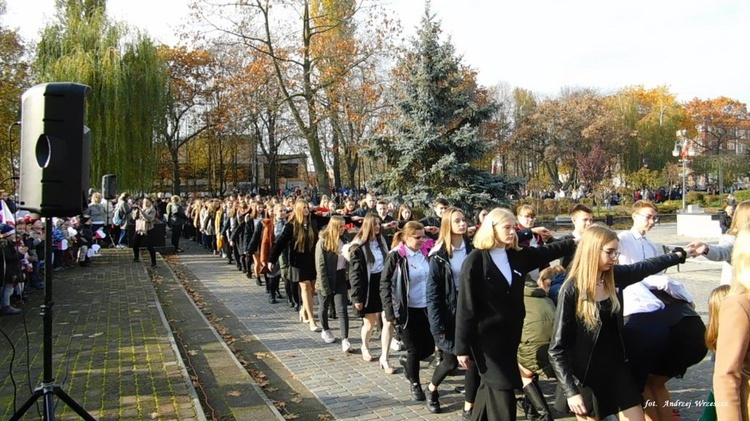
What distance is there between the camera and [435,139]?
17766mm

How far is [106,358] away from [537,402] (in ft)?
15.6

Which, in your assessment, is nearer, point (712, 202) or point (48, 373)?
point (48, 373)

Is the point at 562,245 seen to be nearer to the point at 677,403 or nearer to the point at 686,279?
the point at 677,403

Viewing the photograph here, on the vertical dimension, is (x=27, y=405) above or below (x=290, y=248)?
below

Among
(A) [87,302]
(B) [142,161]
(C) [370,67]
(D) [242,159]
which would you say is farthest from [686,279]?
(D) [242,159]

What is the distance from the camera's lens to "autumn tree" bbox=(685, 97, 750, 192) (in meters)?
80.1

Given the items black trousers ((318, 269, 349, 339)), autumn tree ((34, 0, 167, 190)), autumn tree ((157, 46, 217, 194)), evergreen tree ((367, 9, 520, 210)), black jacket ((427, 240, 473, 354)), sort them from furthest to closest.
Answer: autumn tree ((157, 46, 217, 194))
autumn tree ((34, 0, 167, 190))
evergreen tree ((367, 9, 520, 210))
black trousers ((318, 269, 349, 339))
black jacket ((427, 240, 473, 354))

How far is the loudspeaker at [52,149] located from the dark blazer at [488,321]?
2.99 metres

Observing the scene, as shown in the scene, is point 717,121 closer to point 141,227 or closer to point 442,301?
point 141,227

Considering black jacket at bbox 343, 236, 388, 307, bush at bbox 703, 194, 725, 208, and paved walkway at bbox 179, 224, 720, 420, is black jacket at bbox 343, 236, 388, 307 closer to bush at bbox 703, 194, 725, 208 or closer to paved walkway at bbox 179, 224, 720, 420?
paved walkway at bbox 179, 224, 720, 420

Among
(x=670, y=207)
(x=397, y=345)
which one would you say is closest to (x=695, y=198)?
(x=670, y=207)

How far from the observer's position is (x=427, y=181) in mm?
18172

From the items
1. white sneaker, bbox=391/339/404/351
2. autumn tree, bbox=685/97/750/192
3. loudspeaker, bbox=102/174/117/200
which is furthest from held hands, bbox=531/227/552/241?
autumn tree, bbox=685/97/750/192

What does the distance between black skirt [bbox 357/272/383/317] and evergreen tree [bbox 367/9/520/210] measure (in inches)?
406
